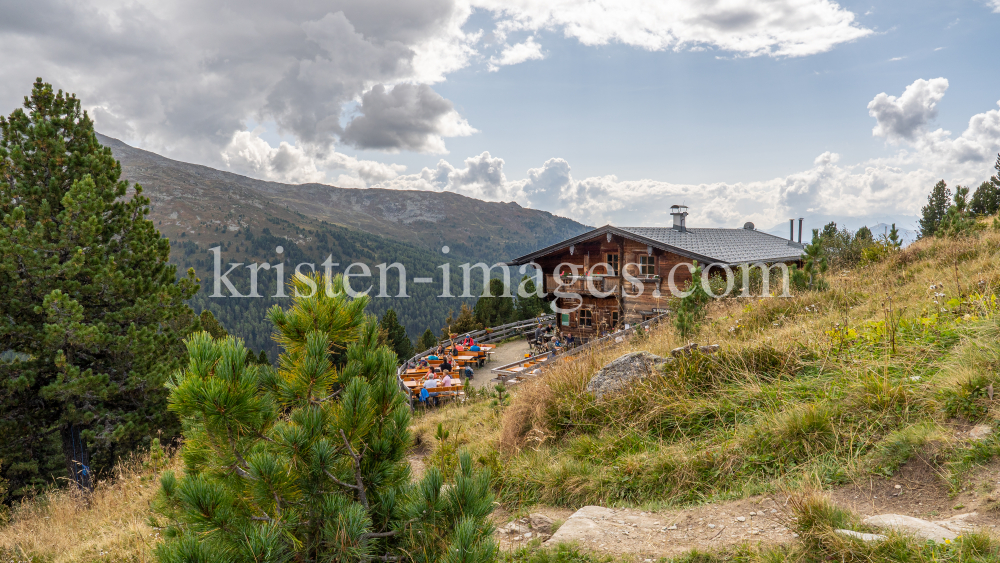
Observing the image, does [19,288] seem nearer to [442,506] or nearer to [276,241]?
[442,506]

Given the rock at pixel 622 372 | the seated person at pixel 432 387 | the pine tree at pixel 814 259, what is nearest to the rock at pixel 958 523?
the rock at pixel 622 372

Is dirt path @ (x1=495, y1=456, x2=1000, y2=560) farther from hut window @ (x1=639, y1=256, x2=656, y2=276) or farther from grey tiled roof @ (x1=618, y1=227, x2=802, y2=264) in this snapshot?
hut window @ (x1=639, y1=256, x2=656, y2=276)

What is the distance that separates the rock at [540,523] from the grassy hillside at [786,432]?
0.30 metres

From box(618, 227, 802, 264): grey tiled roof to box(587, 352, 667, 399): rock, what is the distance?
1379 cm

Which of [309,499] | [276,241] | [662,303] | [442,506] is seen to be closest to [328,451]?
[309,499]

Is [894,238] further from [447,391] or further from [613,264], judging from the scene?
[447,391]

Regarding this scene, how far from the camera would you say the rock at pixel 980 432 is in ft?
11.2

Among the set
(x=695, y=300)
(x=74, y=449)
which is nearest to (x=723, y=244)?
(x=695, y=300)

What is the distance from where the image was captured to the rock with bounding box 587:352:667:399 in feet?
19.4

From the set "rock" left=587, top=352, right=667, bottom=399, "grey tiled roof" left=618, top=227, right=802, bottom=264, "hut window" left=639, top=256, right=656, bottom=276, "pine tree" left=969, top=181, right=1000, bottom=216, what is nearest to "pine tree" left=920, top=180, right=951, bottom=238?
"pine tree" left=969, top=181, right=1000, bottom=216

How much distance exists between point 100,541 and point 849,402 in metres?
7.57

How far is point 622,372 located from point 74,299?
12.6 meters

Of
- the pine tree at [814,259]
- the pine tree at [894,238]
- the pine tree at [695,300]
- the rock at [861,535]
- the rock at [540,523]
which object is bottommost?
the rock at [540,523]

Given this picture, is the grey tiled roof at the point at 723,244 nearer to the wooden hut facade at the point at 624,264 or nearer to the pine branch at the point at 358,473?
the wooden hut facade at the point at 624,264
